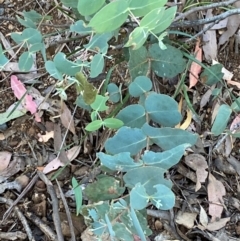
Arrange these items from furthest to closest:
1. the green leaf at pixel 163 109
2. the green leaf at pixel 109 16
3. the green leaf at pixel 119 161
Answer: the green leaf at pixel 163 109, the green leaf at pixel 119 161, the green leaf at pixel 109 16

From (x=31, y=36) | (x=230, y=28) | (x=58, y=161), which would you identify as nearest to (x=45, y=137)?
(x=58, y=161)

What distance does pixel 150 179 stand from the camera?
0.83m

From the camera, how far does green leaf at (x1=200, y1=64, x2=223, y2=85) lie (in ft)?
4.07

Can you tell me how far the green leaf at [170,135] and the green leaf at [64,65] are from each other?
0.19 m

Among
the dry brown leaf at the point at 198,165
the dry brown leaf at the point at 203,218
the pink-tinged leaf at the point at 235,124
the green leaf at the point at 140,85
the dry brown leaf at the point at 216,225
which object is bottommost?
the dry brown leaf at the point at 216,225

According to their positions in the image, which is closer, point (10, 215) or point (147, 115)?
point (147, 115)

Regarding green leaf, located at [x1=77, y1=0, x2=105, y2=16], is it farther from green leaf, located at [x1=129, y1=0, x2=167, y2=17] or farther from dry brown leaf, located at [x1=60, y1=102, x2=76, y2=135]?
dry brown leaf, located at [x1=60, y1=102, x2=76, y2=135]

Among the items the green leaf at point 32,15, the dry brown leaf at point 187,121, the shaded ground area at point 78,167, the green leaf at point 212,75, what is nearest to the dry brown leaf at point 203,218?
the shaded ground area at point 78,167

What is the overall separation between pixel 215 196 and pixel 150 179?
55 centimetres

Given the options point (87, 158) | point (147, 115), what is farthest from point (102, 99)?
point (87, 158)

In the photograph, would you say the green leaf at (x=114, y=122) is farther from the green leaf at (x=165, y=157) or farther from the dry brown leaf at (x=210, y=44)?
the dry brown leaf at (x=210, y=44)

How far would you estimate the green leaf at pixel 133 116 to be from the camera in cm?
96

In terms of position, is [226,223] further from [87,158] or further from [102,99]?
[102,99]

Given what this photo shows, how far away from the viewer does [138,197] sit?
77 cm
